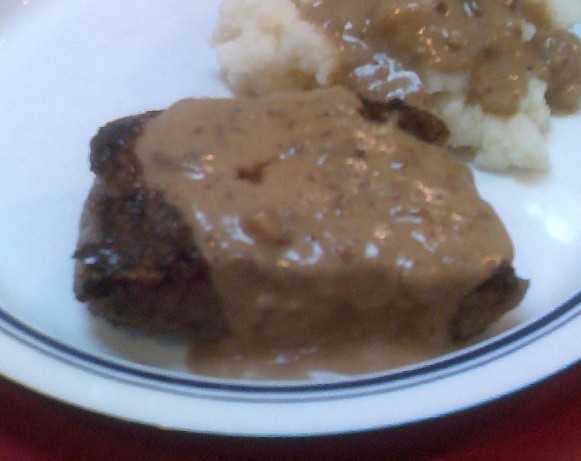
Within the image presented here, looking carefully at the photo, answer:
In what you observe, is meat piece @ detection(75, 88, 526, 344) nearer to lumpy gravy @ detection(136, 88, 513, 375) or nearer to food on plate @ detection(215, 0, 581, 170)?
lumpy gravy @ detection(136, 88, 513, 375)

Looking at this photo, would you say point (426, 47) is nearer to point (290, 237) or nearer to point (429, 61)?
point (429, 61)

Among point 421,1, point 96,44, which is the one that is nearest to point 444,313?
point 421,1

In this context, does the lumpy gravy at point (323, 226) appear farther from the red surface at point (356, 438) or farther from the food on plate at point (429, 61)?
the food on plate at point (429, 61)

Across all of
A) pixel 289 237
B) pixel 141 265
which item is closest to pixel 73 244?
pixel 141 265

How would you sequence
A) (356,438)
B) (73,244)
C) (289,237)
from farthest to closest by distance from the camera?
(73,244) < (289,237) < (356,438)

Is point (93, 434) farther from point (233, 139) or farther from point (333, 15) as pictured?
point (333, 15)

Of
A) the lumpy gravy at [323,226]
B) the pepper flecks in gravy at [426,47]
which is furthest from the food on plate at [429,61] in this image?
the lumpy gravy at [323,226]
